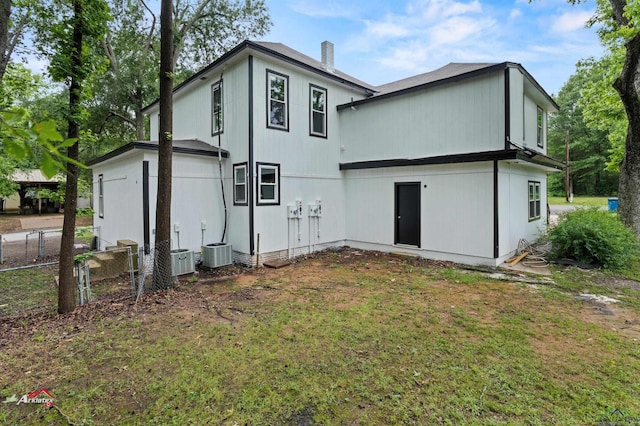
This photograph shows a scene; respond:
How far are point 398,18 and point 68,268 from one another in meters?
14.2

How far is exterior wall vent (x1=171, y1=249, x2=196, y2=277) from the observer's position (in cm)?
726

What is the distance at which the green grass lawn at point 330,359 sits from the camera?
9.13 ft

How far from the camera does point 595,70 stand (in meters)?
14.0

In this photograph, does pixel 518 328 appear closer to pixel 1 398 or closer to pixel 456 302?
pixel 456 302

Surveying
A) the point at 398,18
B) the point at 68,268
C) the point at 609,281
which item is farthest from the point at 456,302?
the point at 398,18

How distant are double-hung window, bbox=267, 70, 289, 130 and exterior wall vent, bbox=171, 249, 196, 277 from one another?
411 cm

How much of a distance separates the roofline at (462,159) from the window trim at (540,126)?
3.42ft

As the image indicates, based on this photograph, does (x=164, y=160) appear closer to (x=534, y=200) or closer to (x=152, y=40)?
(x=534, y=200)

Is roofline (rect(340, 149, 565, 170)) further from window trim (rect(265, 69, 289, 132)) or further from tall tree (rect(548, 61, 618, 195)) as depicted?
tall tree (rect(548, 61, 618, 195))

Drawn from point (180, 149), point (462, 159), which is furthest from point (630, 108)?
point (180, 149)

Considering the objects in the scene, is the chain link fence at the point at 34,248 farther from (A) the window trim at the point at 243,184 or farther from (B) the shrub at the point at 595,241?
(B) the shrub at the point at 595,241

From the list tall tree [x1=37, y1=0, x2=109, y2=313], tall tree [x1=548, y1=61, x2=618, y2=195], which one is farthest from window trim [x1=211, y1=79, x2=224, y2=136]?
tall tree [x1=548, y1=61, x2=618, y2=195]

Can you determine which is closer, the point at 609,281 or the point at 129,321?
the point at 129,321

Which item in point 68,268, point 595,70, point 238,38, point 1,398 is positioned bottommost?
point 1,398
